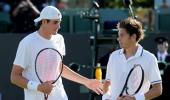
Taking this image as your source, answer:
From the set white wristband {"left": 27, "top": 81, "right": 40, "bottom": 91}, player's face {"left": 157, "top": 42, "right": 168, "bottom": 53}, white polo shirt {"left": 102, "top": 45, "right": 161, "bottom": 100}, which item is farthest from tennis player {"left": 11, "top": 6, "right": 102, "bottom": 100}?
player's face {"left": 157, "top": 42, "right": 168, "bottom": 53}

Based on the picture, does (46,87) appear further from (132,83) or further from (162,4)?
(162,4)

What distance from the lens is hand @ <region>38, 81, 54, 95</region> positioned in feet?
20.7

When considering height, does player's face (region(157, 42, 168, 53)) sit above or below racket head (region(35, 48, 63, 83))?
below

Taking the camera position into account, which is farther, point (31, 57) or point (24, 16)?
point (24, 16)

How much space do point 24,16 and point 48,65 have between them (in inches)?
258

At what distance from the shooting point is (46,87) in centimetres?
633

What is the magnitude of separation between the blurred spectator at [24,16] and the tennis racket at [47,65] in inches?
232

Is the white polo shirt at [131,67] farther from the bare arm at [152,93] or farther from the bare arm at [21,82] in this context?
the bare arm at [21,82]

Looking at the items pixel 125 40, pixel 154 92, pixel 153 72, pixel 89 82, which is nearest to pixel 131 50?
pixel 125 40

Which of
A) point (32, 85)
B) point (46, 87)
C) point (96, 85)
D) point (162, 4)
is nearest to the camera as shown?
point (46, 87)

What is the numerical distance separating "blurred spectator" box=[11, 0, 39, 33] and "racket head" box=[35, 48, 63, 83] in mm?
5881

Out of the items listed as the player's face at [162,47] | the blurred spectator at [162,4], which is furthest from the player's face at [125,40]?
the blurred spectator at [162,4]

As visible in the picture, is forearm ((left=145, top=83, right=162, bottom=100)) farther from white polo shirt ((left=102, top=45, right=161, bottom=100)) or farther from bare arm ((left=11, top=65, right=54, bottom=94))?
bare arm ((left=11, top=65, right=54, bottom=94))

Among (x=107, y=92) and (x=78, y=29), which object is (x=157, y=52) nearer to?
(x=78, y=29)
